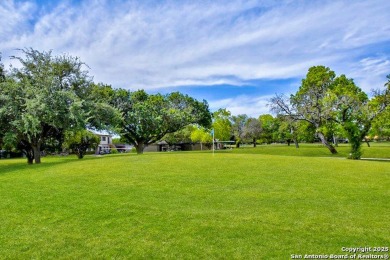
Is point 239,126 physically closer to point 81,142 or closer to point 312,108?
point 312,108

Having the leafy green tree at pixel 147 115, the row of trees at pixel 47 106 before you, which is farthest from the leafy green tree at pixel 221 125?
the row of trees at pixel 47 106

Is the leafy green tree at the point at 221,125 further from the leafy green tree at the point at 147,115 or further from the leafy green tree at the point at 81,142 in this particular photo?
the leafy green tree at the point at 81,142

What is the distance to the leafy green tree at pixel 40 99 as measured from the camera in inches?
736

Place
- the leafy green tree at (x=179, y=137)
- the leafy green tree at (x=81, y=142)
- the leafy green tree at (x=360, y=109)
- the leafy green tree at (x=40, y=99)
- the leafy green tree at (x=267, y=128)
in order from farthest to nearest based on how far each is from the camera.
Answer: the leafy green tree at (x=267, y=128)
the leafy green tree at (x=179, y=137)
the leafy green tree at (x=81, y=142)
the leafy green tree at (x=360, y=109)
the leafy green tree at (x=40, y=99)

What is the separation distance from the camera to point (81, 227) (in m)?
5.37

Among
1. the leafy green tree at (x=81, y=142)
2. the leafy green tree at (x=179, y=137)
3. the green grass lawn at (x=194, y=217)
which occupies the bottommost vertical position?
the green grass lawn at (x=194, y=217)

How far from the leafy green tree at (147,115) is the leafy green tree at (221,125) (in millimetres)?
21702

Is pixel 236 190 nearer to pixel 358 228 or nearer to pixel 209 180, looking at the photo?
pixel 209 180

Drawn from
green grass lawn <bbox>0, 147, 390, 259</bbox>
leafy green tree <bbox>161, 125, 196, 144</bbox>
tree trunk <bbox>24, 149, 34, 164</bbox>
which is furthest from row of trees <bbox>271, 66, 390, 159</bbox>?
leafy green tree <bbox>161, 125, 196, 144</bbox>

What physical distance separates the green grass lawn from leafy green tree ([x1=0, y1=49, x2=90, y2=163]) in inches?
415

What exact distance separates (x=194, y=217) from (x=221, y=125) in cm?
5905

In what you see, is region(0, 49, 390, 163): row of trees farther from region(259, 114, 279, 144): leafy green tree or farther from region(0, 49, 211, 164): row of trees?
region(259, 114, 279, 144): leafy green tree

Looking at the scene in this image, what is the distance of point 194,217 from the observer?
227 inches

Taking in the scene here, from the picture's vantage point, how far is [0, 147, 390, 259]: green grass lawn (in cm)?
444
